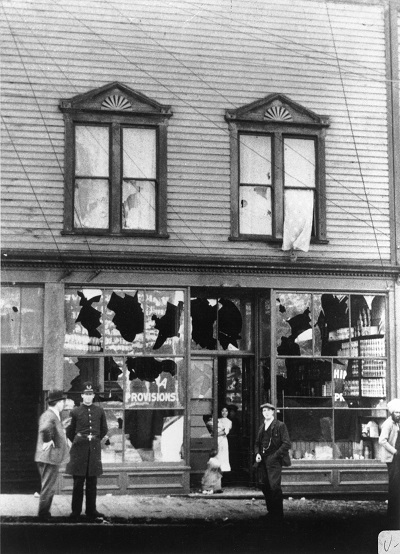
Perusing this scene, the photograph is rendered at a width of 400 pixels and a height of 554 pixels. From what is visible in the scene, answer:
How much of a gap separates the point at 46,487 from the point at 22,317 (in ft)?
10.9

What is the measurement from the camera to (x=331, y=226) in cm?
1655

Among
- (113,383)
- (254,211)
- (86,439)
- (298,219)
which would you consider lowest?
(86,439)

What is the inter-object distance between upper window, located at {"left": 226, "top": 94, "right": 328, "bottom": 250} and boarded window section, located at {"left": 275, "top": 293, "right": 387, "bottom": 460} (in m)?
1.33

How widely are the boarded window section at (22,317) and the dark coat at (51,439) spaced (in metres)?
2.16

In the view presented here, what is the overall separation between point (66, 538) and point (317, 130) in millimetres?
8772

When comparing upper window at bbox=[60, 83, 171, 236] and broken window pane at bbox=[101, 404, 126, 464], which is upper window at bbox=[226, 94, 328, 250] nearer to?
upper window at bbox=[60, 83, 171, 236]

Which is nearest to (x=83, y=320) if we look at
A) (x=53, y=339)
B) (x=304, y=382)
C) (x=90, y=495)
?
(x=53, y=339)

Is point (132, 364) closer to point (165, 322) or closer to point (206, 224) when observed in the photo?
point (165, 322)

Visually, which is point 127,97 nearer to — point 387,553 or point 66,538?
point 66,538

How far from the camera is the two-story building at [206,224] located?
50.5 feet

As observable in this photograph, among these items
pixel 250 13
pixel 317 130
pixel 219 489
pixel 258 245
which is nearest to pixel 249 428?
pixel 219 489

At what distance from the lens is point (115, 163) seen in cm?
1571

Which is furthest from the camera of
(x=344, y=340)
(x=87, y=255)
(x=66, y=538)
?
(x=344, y=340)

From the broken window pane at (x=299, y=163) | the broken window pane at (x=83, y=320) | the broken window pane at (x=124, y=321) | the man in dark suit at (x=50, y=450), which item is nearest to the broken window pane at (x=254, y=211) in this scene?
the broken window pane at (x=299, y=163)
